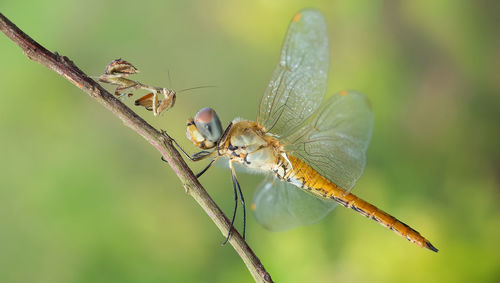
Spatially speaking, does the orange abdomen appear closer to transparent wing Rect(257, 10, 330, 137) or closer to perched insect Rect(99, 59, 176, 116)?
transparent wing Rect(257, 10, 330, 137)

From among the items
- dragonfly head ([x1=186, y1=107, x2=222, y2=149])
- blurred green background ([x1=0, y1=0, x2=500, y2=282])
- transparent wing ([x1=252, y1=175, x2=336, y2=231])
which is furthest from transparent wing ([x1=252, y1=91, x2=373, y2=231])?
blurred green background ([x1=0, y1=0, x2=500, y2=282])

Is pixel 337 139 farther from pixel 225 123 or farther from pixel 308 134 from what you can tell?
pixel 225 123

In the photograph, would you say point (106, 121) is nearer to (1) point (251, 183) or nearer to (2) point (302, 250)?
(1) point (251, 183)

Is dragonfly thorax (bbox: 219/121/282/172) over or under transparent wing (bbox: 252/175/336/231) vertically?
over

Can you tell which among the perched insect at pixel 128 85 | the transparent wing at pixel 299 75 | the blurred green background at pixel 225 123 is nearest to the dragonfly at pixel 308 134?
the transparent wing at pixel 299 75

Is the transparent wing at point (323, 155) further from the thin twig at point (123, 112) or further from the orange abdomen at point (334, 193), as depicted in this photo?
the thin twig at point (123, 112)

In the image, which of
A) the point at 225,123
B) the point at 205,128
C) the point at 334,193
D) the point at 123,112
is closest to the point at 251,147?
the point at 205,128
